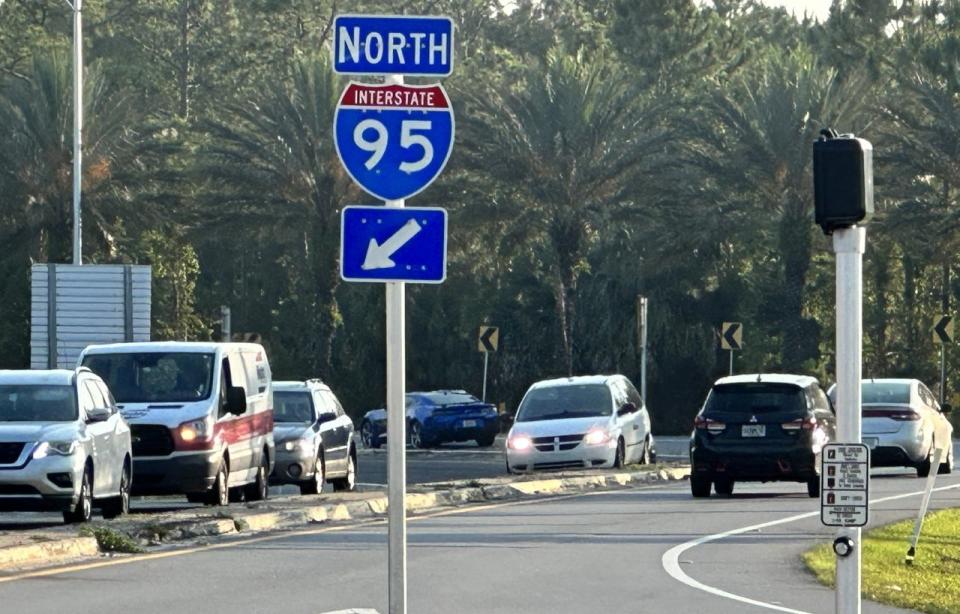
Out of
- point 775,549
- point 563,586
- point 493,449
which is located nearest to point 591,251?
point 493,449

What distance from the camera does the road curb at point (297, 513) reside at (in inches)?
707

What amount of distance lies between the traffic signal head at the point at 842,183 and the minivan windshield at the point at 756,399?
18.4 m

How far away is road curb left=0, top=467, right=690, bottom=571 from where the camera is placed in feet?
59.0

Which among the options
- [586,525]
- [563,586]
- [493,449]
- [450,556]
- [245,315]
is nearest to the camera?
[563,586]

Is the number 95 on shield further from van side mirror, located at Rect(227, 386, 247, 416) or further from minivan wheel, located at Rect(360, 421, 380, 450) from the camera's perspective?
minivan wheel, located at Rect(360, 421, 380, 450)

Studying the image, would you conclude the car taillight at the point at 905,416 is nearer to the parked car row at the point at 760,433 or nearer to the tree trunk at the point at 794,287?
the parked car row at the point at 760,433

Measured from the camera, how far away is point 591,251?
59.2 meters

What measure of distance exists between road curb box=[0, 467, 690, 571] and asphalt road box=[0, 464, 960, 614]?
61 cm

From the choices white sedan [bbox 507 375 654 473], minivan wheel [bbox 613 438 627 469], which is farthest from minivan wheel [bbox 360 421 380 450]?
minivan wheel [bbox 613 438 627 469]

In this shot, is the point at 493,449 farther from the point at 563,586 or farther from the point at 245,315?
the point at 563,586

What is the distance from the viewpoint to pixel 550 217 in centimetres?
5294

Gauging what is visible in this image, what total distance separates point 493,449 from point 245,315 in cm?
2102

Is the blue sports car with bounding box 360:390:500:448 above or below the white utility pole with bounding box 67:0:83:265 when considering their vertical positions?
below

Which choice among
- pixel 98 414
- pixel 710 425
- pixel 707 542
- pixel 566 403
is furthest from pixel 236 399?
pixel 566 403
